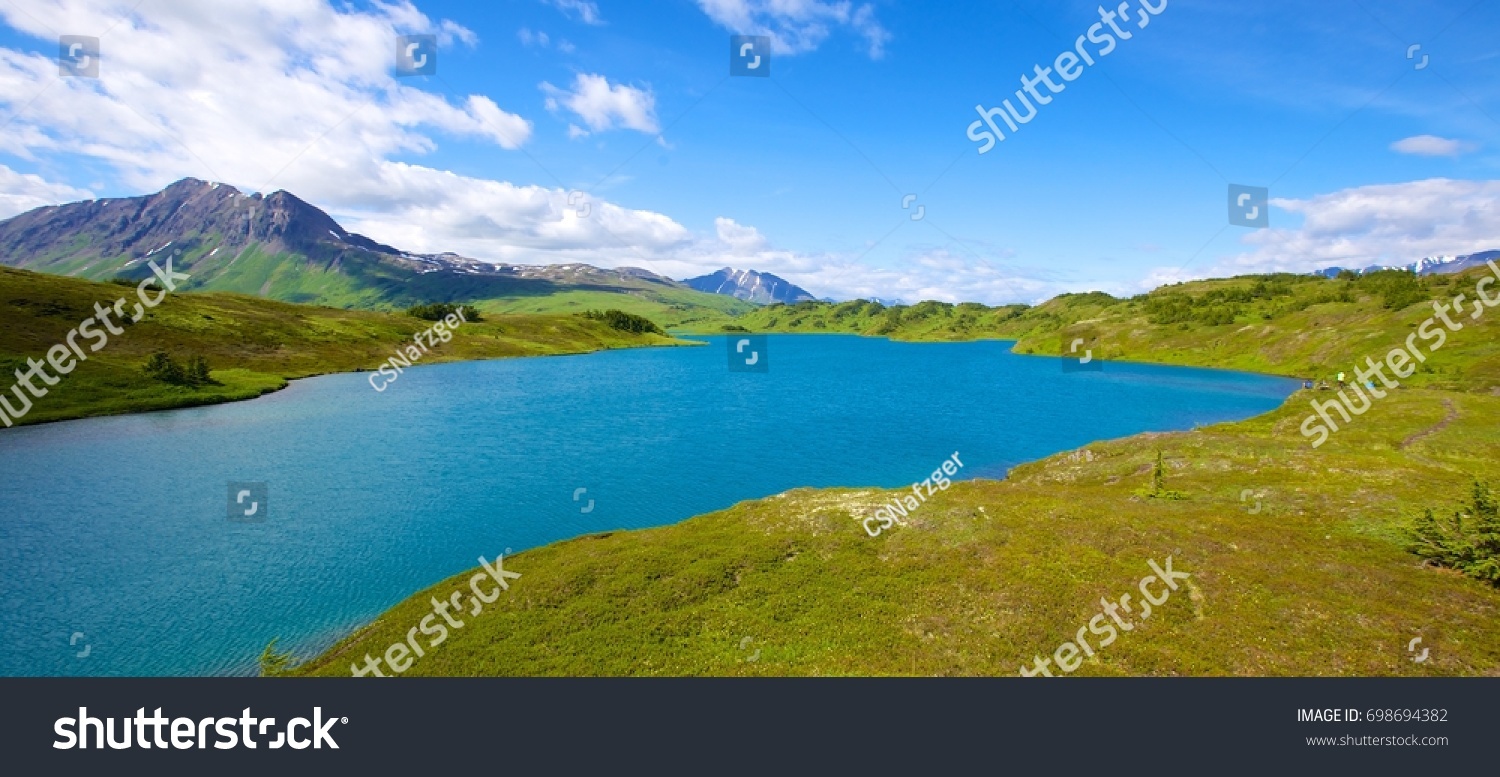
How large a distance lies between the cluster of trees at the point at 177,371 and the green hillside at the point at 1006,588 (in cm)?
11793

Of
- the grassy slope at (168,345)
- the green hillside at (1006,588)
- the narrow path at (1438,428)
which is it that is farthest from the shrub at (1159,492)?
the grassy slope at (168,345)

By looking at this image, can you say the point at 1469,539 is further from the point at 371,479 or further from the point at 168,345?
the point at 168,345

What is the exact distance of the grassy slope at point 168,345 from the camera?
99.1 metres

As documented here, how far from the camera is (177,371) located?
11125 centimetres

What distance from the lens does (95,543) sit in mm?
43750

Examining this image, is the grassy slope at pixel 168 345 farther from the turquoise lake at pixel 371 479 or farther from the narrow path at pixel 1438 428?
the narrow path at pixel 1438 428

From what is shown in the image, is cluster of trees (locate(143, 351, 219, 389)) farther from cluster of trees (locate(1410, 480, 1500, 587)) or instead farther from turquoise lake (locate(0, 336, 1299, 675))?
cluster of trees (locate(1410, 480, 1500, 587))

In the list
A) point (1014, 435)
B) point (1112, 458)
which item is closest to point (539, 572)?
point (1112, 458)

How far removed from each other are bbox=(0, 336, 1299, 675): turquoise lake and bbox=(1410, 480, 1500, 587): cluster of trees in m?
38.2

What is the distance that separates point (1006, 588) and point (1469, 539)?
21906 mm
